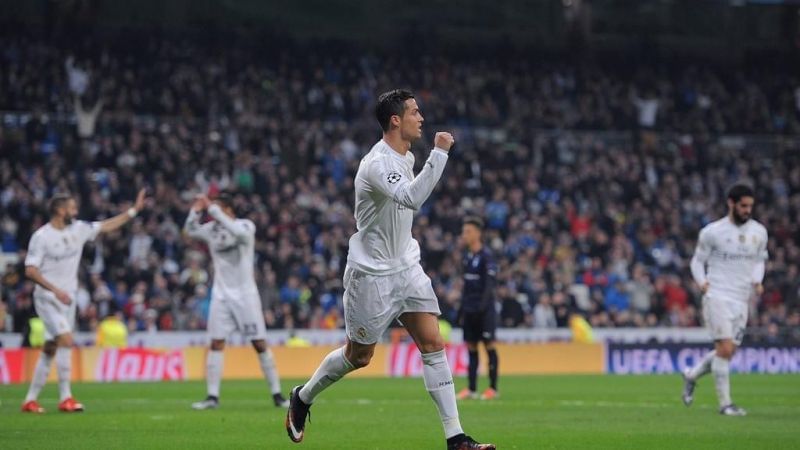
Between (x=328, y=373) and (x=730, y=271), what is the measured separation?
723 centimetres

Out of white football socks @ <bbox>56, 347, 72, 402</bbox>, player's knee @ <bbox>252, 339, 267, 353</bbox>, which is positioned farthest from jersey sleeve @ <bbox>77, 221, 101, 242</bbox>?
player's knee @ <bbox>252, 339, 267, 353</bbox>

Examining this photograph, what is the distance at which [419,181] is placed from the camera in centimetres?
989

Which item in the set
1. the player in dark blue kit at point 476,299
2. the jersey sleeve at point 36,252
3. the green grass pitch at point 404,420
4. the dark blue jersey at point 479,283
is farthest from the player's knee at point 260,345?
the dark blue jersey at point 479,283

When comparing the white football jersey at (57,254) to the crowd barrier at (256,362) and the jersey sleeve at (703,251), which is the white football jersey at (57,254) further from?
the crowd barrier at (256,362)

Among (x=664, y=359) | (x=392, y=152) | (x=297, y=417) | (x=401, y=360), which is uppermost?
(x=392, y=152)

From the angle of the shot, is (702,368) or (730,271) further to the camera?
(702,368)

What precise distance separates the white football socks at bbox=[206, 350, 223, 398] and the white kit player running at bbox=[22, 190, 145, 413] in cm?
169

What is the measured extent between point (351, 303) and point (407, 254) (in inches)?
23.3

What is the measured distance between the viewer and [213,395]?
17422 millimetres

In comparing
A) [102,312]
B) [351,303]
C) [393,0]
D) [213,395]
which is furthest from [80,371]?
[393,0]

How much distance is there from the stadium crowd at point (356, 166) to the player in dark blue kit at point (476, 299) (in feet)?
35.6

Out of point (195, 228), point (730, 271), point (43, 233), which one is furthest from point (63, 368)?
point (730, 271)

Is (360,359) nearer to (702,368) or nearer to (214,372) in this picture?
(214,372)

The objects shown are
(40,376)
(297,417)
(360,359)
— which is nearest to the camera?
(360,359)
